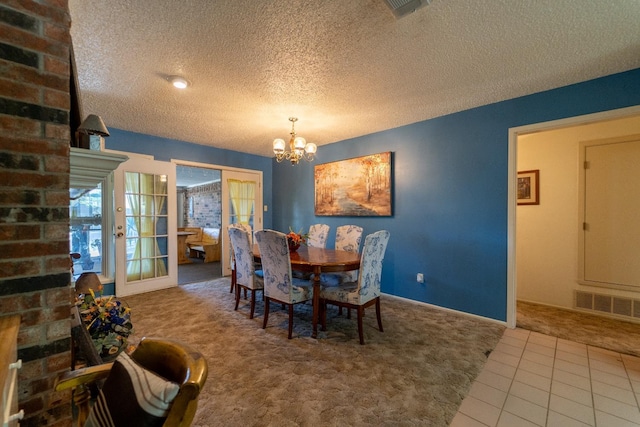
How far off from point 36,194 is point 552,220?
4.73m

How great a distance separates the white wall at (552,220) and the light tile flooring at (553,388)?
1.24 m

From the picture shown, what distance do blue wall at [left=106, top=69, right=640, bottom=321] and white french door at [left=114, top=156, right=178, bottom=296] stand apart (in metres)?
0.36

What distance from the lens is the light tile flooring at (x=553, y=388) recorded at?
1.49 meters

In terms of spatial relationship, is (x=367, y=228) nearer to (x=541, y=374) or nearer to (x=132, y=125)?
(x=541, y=374)

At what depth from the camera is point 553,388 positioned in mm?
1738

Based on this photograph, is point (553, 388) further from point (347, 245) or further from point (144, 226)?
point (144, 226)

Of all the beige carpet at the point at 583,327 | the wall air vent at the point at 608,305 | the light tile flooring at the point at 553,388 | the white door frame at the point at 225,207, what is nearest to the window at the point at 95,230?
the white door frame at the point at 225,207

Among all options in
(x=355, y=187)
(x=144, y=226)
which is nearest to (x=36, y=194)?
(x=144, y=226)

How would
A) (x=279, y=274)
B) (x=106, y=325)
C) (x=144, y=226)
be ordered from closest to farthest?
1. (x=106, y=325)
2. (x=279, y=274)
3. (x=144, y=226)

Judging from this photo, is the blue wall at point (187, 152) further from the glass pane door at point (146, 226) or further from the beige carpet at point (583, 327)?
the beige carpet at point (583, 327)

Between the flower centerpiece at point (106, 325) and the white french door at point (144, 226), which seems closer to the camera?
the flower centerpiece at point (106, 325)

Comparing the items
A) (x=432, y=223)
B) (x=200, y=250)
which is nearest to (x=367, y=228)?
(x=432, y=223)

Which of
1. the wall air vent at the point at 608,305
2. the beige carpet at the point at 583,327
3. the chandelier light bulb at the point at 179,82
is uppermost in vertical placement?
the chandelier light bulb at the point at 179,82

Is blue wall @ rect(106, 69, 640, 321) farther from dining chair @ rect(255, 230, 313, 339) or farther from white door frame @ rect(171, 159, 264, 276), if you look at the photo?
dining chair @ rect(255, 230, 313, 339)
